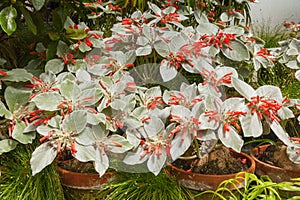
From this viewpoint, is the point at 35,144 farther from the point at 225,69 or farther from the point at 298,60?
the point at 298,60

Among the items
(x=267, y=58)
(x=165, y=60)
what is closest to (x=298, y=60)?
(x=267, y=58)

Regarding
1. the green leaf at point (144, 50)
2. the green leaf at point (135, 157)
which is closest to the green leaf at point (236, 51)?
the green leaf at point (144, 50)

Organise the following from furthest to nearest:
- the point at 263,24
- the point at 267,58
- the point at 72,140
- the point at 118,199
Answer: the point at 263,24
the point at 267,58
the point at 118,199
the point at 72,140

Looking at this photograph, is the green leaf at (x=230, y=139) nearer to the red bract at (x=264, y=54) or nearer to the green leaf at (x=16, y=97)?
the red bract at (x=264, y=54)

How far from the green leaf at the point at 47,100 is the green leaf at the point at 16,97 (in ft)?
0.42

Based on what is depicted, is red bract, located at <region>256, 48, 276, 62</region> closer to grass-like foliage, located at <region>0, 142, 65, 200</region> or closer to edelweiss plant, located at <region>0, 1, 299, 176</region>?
edelweiss plant, located at <region>0, 1, 299, 176</region>

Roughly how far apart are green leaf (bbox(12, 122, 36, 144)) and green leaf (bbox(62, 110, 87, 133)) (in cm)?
12

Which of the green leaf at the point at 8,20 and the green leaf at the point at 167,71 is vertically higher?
the green leaf at the point at 8,20

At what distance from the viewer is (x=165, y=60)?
52.7 inches

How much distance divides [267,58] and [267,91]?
1.02 ft

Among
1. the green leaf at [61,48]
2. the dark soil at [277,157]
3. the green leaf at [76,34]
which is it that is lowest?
the dark soil at [277,157]

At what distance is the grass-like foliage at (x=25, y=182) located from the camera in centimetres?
128

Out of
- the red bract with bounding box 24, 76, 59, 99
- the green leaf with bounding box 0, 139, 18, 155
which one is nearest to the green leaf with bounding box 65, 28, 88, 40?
the red bract with bounding box 24, 76, 59, 99

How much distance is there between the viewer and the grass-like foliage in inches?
50.5
